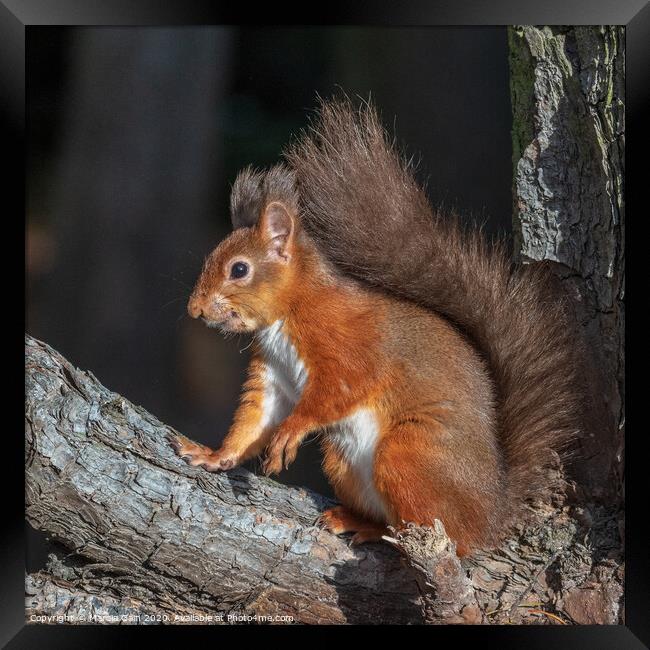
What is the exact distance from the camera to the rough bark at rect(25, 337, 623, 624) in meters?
1.76

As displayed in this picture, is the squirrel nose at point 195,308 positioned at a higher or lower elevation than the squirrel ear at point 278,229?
lower

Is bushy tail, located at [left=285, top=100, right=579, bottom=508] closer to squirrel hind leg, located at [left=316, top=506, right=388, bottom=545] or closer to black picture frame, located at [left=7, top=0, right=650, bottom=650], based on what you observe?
black picture frame, located at [left=7, top=0, right=650, bottom=650]

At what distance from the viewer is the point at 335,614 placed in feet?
6.01

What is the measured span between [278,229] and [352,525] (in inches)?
29.0

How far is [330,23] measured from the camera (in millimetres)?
1681

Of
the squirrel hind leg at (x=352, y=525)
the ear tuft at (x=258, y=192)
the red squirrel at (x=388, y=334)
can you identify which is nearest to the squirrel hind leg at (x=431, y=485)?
the red squirrel at (x=388, y=334)

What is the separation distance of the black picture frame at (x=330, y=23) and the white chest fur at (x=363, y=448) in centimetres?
32

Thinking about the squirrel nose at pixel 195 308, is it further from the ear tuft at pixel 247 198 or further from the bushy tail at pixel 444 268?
the bushy tail at pixel 444 268

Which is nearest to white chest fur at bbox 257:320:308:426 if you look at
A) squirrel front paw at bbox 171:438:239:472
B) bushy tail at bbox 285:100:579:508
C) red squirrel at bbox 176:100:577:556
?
red squirrel at bbox 176:100:577:556

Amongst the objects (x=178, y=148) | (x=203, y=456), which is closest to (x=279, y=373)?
(x=203, y=456)

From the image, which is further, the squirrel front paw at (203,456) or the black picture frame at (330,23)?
the squirrel front paw at (203,456)

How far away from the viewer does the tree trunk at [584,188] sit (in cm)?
180

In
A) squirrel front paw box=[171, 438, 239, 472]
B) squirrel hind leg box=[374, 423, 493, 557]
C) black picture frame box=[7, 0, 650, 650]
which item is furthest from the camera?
squirrel front paw box=[171, 438, 239, 472]

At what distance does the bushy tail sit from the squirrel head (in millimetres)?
68
